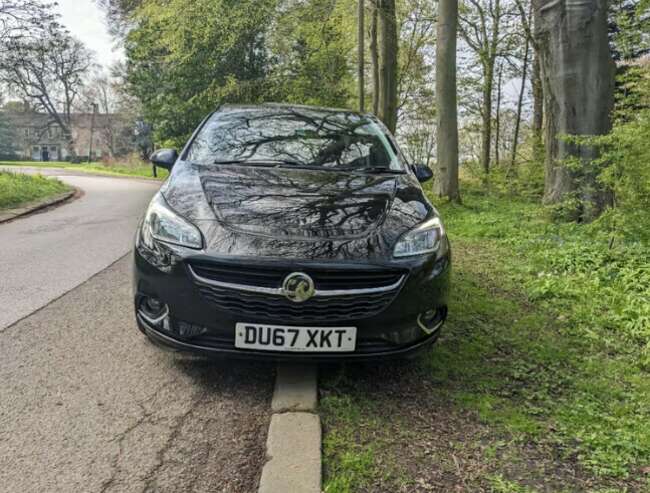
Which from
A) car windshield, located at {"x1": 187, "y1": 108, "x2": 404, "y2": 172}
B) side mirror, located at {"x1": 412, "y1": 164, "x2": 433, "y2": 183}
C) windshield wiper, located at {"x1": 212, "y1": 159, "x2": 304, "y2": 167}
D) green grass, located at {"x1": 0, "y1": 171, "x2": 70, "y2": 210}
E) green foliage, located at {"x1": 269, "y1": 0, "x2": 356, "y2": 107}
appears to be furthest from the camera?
green foliage, located at {"x1": 269, "y1": 0, "x2": 356, "y2": 107}

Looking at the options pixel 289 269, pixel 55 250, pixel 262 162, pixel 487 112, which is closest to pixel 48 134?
pixel 487 112

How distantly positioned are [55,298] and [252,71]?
52.9 feet

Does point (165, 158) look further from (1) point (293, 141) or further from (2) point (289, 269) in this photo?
(2) point (289, 269)

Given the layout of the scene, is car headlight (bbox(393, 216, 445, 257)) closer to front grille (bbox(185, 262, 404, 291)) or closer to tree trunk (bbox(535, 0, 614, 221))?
front grille (bbox(185, 262, 404, 291))

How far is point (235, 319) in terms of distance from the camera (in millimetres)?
2318

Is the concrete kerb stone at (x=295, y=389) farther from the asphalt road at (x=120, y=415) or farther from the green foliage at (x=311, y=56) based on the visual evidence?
the green foliage at (x=311, y=56)

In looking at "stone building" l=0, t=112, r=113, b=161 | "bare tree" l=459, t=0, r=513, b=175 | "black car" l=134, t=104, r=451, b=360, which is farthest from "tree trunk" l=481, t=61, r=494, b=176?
"stone building" l=0, t=112, r=113, b=161

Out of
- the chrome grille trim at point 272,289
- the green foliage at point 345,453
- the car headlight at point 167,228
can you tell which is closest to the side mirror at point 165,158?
the car headlight at point 167,228

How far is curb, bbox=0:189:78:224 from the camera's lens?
8.47 metres

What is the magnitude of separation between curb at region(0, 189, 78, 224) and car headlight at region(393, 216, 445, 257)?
781 cm

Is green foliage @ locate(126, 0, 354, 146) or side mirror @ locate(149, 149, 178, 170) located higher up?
green foliage @ locate(126, 0, 354, 146)

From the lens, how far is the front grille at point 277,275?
7.51ft

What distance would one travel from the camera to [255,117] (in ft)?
12.6

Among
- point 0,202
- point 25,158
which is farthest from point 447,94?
point 25,158
